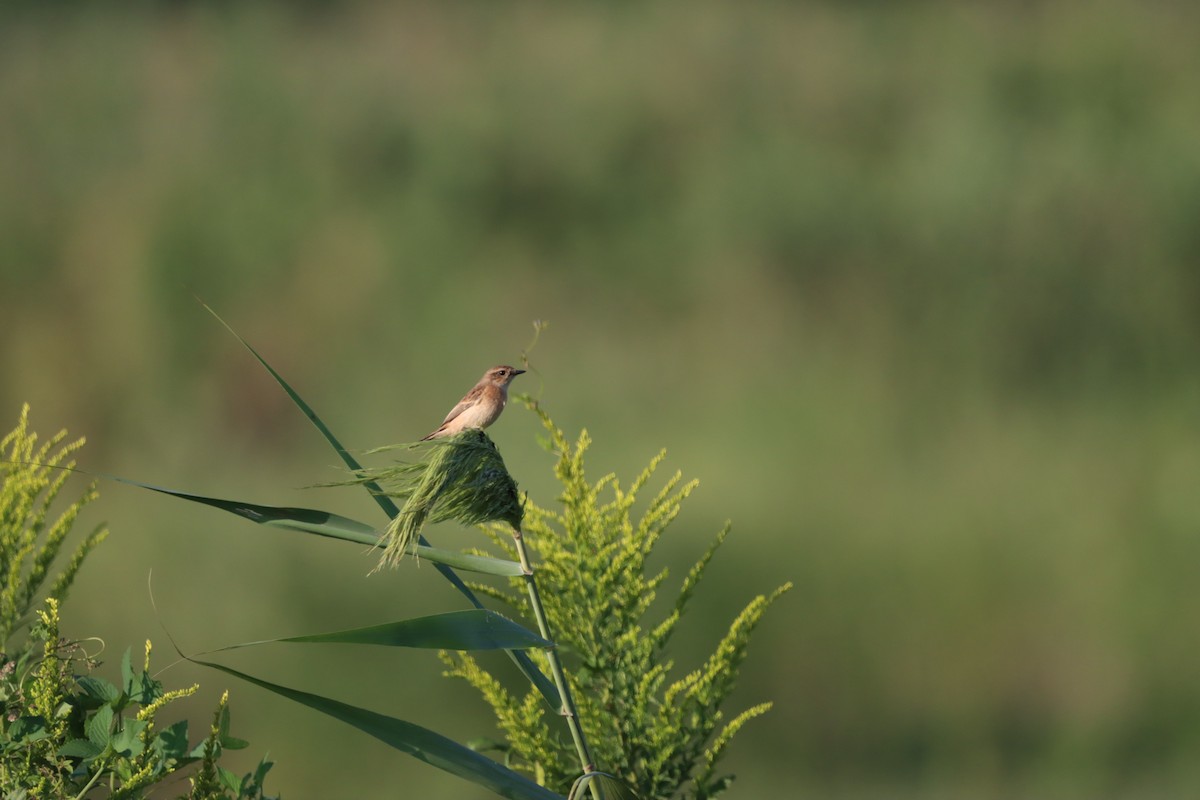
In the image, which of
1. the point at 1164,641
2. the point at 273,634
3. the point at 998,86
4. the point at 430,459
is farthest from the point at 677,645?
the point at 430,459

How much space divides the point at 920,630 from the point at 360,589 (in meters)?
3.57

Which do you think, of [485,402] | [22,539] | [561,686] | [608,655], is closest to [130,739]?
[561,686]

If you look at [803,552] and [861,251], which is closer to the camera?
[803,552]

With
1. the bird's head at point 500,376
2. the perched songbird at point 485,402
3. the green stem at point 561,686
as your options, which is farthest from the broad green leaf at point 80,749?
the bird's head at point 500,376

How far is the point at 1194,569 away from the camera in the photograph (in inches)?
351

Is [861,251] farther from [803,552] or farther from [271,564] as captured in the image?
[271,564]

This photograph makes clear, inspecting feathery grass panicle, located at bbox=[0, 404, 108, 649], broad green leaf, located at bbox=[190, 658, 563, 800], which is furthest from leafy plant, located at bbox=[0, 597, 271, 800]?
feathery grass panicle, located at bbox=[0, 404, 108, 649]

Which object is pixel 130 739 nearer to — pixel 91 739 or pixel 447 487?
pixel 91 739

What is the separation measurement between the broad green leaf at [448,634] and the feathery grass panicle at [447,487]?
10cm

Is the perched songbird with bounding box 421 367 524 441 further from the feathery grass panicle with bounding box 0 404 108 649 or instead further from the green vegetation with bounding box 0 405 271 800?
the feathery grass panicle with bounding box 0 404 108 649

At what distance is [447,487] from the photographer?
1.45 meters

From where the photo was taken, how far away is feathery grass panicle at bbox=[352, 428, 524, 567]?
1.42 meters

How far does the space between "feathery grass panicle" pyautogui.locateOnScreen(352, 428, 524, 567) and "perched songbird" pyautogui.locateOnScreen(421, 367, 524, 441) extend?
0.41m

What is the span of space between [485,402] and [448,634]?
0.70 meters
